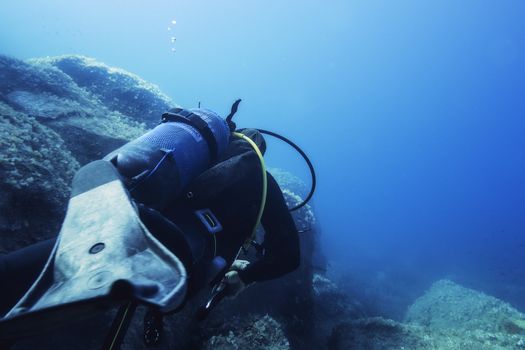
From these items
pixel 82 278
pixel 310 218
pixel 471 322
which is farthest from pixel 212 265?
pixel 471 322

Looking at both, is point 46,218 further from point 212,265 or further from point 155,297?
point 155,297

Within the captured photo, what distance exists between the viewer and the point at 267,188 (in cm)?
330

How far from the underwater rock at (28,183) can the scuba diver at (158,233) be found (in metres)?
2.10

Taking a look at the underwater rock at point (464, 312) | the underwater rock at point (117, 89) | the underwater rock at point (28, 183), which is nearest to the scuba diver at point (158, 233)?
the underwater rock at point (28, 183)

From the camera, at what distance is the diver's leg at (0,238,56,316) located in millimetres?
1829

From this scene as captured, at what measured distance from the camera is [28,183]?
12.6ft

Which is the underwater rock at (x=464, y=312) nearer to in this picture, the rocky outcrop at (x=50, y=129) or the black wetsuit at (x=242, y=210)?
the black wetsuit at (x=242, y=210)

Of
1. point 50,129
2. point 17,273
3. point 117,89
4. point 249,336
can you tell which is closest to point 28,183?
point 50,129

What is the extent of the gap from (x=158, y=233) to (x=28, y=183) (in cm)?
283

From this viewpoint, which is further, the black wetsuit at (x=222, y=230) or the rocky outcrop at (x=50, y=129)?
the rocky outcrop at (x=50, y=129)

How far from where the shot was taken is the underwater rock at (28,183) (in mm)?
3596

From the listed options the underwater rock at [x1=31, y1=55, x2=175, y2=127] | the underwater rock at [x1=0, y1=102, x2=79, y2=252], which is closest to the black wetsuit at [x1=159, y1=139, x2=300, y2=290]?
the underwater rock at [x1=0, y1=102, x2=79, y2=252]

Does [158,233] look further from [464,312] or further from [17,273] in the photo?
[464,312]

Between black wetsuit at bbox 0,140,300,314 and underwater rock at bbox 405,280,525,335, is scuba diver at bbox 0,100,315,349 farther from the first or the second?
underwater rock at bbox 405,280,525,335
